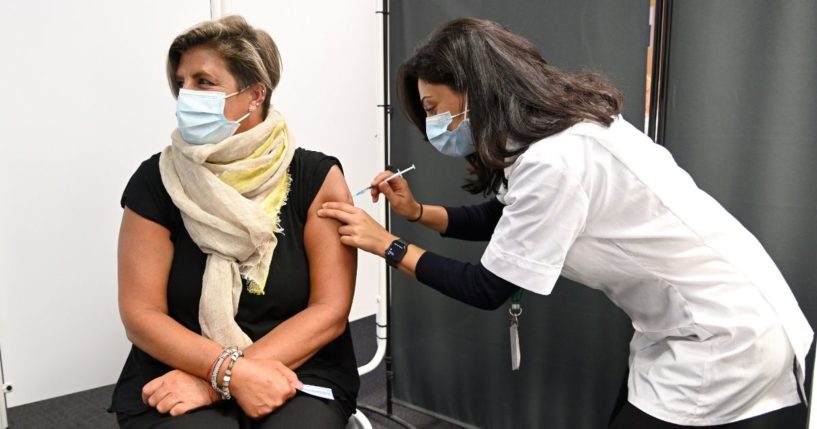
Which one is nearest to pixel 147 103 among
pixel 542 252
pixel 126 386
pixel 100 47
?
pixel 100 47

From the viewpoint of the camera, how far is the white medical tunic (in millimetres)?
1165

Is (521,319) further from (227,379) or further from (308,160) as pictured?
(227,379)

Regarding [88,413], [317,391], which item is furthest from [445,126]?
[88,413]

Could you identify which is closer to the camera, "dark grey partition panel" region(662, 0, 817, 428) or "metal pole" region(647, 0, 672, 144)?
"dark grey partition panel" region(662, 0, 817, 428)

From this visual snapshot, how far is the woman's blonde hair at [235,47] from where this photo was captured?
1.43m

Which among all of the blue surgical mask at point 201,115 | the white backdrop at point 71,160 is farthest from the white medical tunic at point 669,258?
the white backdrop at point 71,160

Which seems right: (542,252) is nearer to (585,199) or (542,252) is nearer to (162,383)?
(585,199)

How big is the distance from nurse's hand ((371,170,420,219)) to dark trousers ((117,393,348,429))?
0.62 meters

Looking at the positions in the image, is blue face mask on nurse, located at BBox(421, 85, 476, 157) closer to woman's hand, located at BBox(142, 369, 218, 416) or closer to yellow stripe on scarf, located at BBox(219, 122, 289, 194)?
yellow stripe on scarf, located at BBox(219, 122, 289, 194)

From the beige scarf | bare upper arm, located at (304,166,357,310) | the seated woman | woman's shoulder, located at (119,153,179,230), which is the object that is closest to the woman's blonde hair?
the seated woman

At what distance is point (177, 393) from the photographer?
4.09 ft

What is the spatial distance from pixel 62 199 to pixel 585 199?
2180mm

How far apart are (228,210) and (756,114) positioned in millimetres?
1431

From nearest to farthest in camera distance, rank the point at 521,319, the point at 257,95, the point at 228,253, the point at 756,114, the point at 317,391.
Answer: the point at 317,391 < the point at 228,253 < the point at 257,95 < the point at 756,114 < the point at 521,319
